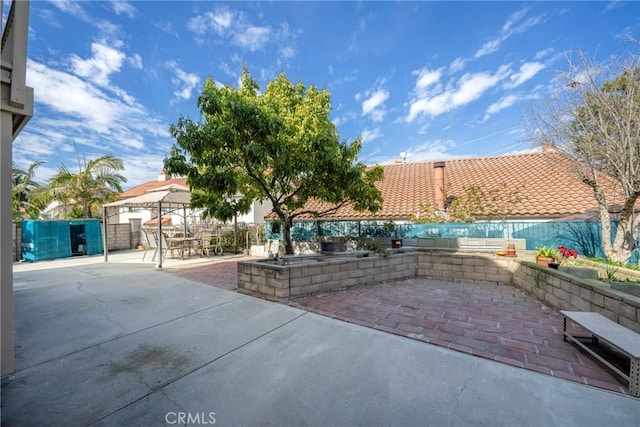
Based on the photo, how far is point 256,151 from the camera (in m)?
5.51

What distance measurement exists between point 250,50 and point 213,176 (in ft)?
16.1

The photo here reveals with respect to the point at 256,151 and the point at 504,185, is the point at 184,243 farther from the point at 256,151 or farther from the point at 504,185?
the point at 504,185

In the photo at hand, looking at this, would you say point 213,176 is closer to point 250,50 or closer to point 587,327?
point 250,50

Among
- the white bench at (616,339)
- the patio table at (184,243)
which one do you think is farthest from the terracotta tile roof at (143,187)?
the white bench at (616,339)

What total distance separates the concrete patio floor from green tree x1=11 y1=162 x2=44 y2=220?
15565 millimetres

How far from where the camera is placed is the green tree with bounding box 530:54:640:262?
5.25 metres

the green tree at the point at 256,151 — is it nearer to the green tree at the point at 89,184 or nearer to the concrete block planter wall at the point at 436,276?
the concrete block planter wall at the point at 436,276

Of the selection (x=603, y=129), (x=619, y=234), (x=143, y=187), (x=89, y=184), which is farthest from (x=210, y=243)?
(x=143, y=187)

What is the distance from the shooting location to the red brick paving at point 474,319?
2.97 m

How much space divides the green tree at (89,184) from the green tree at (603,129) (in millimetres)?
19414

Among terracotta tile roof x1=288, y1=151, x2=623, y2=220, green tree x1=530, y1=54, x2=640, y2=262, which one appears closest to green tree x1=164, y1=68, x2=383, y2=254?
green tree x1=530, y1=54, x2=640, y2=262

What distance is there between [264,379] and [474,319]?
353cm

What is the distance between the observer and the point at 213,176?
5.84 metres

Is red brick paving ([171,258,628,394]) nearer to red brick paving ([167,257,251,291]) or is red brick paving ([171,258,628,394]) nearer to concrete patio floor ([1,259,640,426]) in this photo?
red brick paving ([167,257,251,291])
